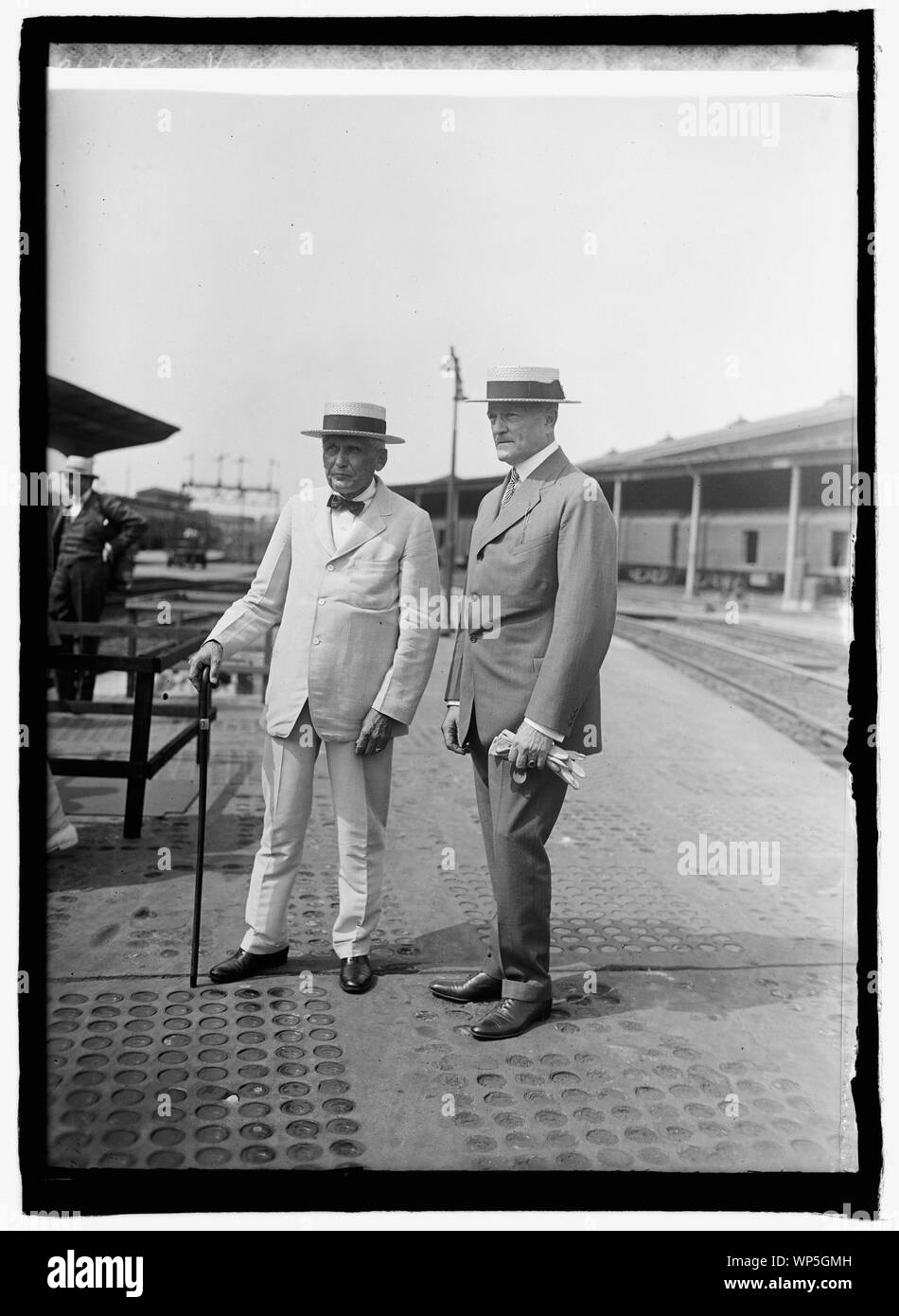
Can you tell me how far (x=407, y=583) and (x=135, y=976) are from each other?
1546 millimetres

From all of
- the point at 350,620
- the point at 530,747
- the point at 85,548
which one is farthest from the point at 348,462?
the point at 85,548

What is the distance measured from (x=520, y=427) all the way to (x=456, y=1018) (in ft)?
6.04

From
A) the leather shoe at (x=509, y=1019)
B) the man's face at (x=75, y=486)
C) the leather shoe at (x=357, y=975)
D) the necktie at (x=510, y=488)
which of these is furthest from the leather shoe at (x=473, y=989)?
the man's face at (x=75, y=486)

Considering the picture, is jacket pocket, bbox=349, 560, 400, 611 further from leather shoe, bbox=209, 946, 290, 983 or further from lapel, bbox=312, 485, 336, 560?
leather shoe, bbox=209, 946, 290, 983

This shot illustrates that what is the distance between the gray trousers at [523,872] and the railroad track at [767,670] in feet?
7.36

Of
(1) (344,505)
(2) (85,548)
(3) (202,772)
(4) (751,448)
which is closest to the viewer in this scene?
(3) (202,772)

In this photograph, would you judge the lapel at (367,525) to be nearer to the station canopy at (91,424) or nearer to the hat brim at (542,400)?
the hat brim at (542,400)

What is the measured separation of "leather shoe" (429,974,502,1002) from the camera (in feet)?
11.2

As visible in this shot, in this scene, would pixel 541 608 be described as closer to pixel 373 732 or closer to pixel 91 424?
pixel 373 732

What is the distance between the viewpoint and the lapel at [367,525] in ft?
11.3

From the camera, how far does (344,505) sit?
348 cm

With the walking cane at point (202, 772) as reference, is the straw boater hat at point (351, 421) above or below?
above

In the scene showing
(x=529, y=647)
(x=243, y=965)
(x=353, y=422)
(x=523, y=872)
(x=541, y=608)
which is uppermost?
(x=353, y=422)
